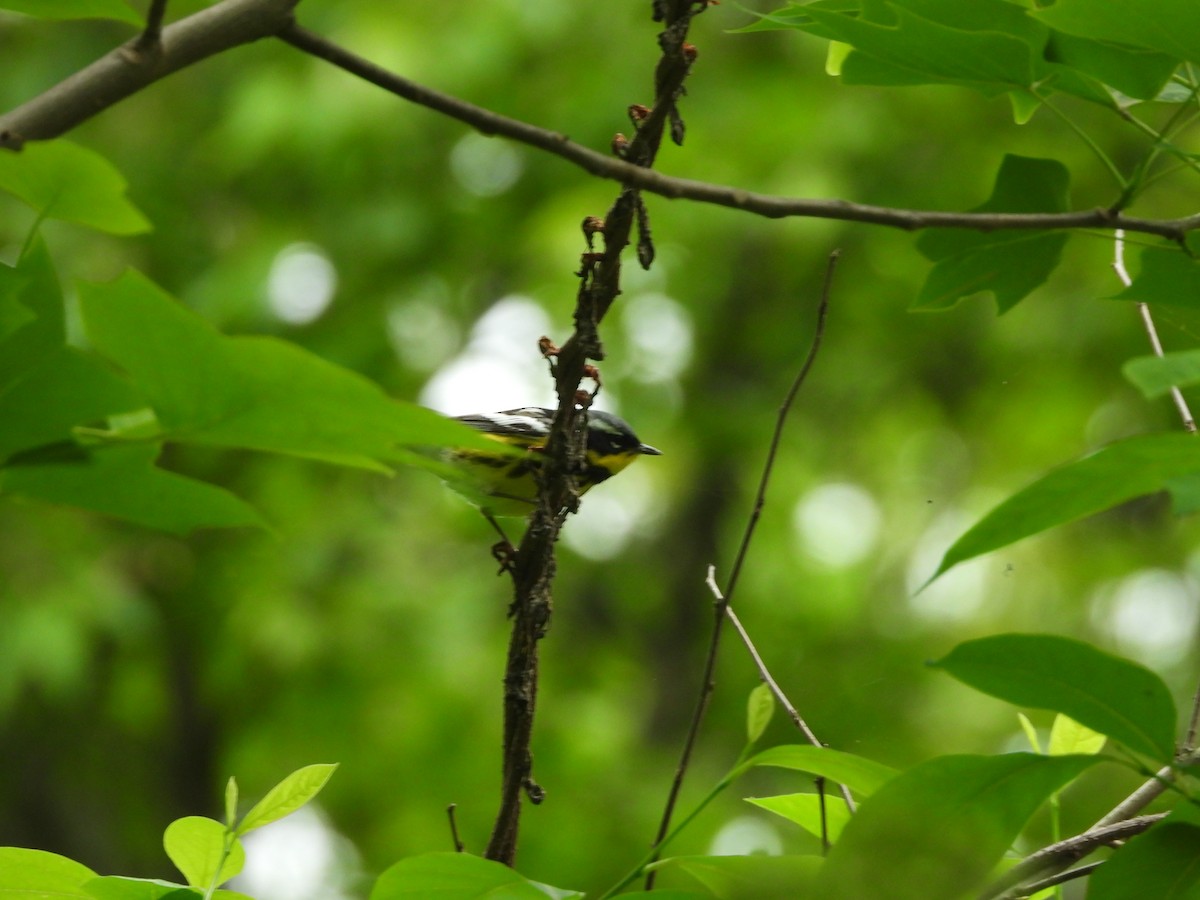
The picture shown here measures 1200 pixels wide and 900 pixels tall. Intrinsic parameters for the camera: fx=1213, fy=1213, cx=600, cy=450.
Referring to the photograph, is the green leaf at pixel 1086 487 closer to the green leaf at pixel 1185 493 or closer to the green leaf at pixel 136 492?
the green leaf at pixel 1185 493

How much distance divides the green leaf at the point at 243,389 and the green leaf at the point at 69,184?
0.34 feet

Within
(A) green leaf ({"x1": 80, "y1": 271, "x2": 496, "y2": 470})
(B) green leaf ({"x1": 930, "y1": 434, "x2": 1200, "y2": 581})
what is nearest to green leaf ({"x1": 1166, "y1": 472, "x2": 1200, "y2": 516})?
(B) green leaf ({"x1": 930, "y1": 434, "x2": 1200, "y2": 581})

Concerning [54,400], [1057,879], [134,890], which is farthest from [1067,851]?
[54,400]

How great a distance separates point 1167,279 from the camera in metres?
1.10

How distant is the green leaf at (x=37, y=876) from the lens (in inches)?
39.7

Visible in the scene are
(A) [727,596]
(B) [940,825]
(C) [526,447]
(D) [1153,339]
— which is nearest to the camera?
(B) [940,825]

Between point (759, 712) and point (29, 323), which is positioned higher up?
point (29, 323)

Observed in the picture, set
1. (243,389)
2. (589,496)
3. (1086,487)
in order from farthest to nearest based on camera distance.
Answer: (589,496) → (1086,487) → (243,389)

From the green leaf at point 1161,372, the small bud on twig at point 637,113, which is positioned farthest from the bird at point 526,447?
the green leaf at point 1161,372

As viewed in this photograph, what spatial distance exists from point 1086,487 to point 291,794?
0.72 metres

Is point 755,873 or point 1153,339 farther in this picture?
point 1153,339

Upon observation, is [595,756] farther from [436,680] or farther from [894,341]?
[894,341]

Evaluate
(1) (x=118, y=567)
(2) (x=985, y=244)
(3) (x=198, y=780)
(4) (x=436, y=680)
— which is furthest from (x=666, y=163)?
(2) (x=985, y=244)

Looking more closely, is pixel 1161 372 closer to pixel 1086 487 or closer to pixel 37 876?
pixel 1086 487
